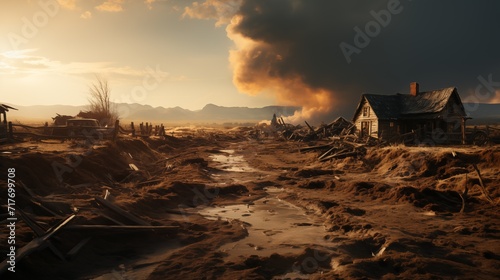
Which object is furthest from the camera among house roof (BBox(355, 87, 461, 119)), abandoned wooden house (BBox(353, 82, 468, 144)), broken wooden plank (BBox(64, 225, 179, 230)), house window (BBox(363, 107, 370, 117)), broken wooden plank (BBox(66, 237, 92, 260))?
house window (BBox(363, 107, 370, 117))

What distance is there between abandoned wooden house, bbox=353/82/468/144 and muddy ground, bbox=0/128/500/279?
1462 cm

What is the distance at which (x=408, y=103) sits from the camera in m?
34.5

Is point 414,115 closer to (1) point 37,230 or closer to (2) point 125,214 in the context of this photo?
(2) point 125,214

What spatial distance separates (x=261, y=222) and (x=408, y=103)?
3010 centimetres

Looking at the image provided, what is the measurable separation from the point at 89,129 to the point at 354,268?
21574mm

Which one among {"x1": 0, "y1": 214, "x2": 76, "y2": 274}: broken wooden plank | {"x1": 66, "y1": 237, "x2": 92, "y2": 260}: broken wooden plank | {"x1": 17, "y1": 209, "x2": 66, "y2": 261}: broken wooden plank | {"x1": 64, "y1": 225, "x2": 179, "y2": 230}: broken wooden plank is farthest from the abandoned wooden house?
{"x1": 17, "y1": 209, "x2": 66, "y2": 261}: broken wooden plank

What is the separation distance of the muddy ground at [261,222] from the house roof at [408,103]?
51.8ft

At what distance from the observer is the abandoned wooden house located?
30250 mm

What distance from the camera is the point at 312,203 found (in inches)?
492

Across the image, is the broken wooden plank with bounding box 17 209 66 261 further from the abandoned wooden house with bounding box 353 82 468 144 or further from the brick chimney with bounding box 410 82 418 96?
the brick chimney with bounding box 410 82 418 96

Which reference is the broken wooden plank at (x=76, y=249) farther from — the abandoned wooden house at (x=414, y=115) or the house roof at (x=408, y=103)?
the house roof at (x=408, y=103)

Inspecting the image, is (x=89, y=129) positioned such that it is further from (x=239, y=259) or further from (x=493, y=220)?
(x=493, y=220)

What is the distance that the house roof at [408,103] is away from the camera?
1231 inches

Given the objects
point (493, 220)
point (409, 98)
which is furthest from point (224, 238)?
point (409, 98)
